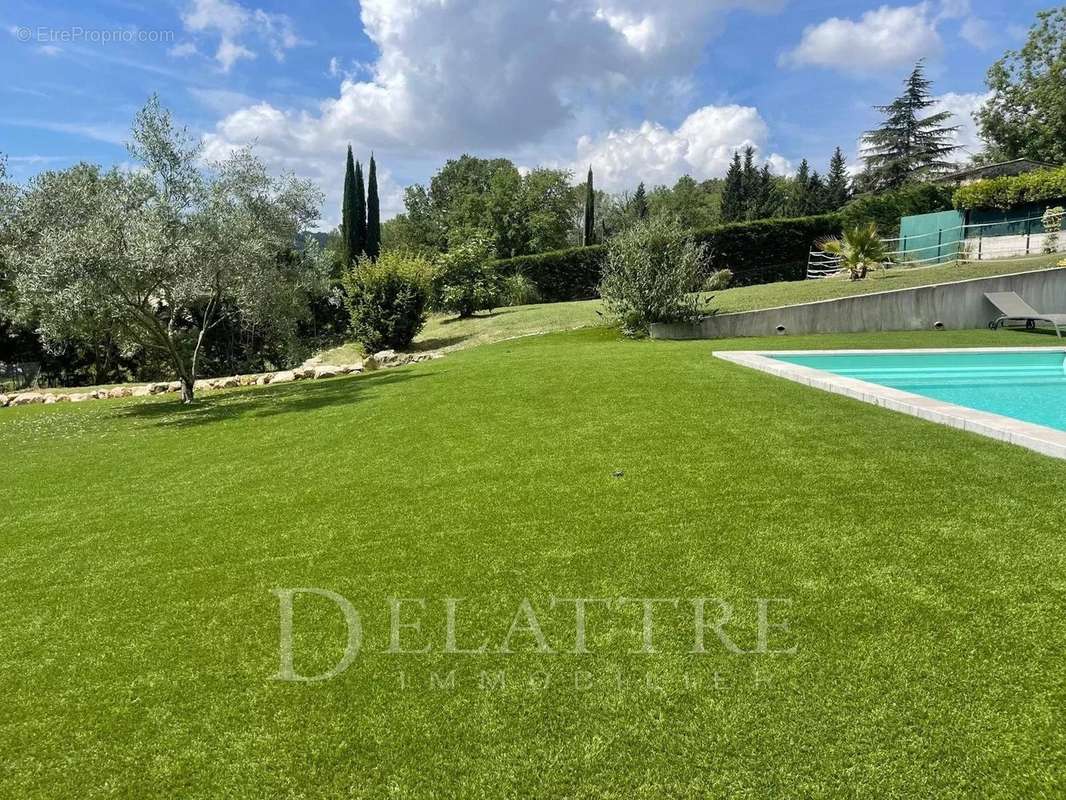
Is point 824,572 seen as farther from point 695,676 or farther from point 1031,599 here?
point 695,676

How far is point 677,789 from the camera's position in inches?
75.9

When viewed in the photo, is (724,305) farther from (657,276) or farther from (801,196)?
(801,196)

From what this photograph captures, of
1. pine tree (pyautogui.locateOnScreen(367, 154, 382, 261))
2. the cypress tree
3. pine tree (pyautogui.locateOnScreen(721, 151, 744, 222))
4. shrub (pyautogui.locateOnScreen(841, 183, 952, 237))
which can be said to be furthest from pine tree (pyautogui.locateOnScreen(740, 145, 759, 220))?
pine tree (pyautogui.locateOnScreen(367, 154, 382, 261))

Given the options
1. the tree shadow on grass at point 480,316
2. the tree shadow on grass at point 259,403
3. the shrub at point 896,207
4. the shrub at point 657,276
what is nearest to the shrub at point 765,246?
the shrub at point 896,207

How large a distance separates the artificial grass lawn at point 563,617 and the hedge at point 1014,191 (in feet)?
70.5

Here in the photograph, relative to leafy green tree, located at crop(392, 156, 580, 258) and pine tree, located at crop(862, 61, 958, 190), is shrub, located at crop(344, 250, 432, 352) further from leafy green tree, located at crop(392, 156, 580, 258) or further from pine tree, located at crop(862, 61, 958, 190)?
pine tree, located at crop(862, 61, 958, 190)

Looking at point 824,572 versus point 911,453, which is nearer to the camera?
point 824,572

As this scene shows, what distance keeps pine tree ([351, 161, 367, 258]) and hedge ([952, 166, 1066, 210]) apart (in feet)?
92.4

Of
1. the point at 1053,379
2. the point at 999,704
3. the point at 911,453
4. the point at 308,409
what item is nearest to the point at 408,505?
the point at 999,704

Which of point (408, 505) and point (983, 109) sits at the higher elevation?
point (983, 109)

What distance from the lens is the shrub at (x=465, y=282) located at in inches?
915

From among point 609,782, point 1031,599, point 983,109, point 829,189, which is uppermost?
point 983,109

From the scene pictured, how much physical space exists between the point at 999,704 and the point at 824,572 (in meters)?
0.98

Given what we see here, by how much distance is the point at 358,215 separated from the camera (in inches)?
1382
